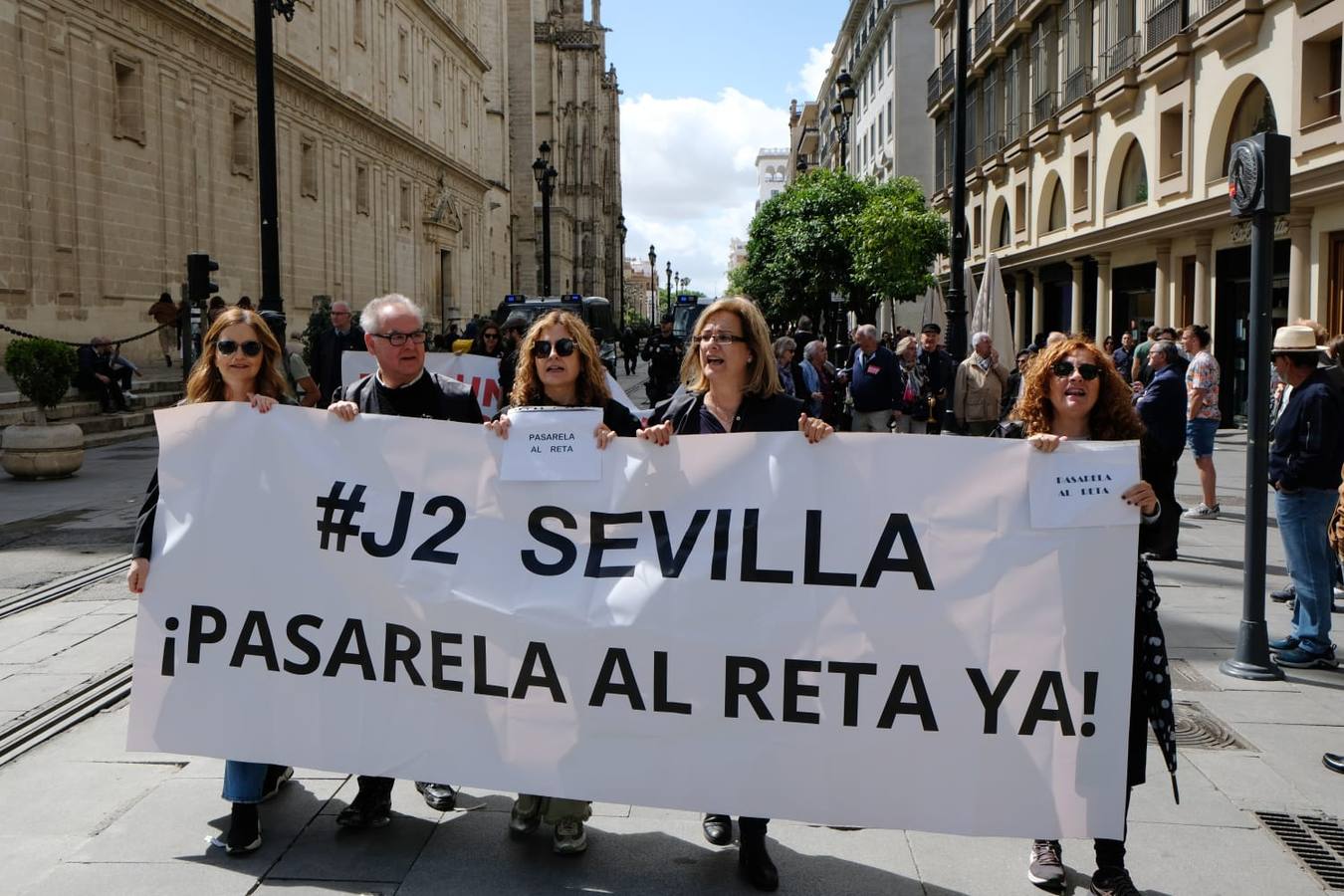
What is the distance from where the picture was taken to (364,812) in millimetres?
4488

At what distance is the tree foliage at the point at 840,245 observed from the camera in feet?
127

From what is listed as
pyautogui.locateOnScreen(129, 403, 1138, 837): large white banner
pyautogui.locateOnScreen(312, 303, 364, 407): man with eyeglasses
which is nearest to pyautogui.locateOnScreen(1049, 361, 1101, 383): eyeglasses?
pyautogui.locateOnScreen(129, 403, 1138, 837): large white banner

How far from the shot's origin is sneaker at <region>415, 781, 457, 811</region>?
4676mm

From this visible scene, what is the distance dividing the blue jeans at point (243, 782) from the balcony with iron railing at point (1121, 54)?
2722cm

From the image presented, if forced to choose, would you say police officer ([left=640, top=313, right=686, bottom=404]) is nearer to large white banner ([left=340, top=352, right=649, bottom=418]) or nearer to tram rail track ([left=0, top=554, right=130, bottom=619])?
large white banner ([left=340, top=352, right=649, bottom=418])

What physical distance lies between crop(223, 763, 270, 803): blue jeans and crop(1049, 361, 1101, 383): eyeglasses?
299 centimetres

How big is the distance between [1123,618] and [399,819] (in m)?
2.62

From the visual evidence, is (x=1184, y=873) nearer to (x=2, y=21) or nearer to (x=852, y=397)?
(x=852, y=397)

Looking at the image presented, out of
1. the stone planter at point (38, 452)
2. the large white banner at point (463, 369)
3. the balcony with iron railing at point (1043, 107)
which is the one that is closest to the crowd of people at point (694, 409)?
the large white banner at point (463, 369)

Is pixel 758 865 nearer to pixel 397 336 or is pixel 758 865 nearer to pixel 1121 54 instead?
pixel 397 336

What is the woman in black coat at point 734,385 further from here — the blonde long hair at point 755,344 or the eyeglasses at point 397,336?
the eyeglasses at point 397,336

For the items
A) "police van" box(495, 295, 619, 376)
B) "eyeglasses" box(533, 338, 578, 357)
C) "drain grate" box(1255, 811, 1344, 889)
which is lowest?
"drain grate" box(1255, 811, 1344, 889)

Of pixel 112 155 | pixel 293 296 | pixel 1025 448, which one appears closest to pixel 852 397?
pixel 1025 448

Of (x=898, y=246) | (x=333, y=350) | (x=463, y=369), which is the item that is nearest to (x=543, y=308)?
(x=898, y=246)
